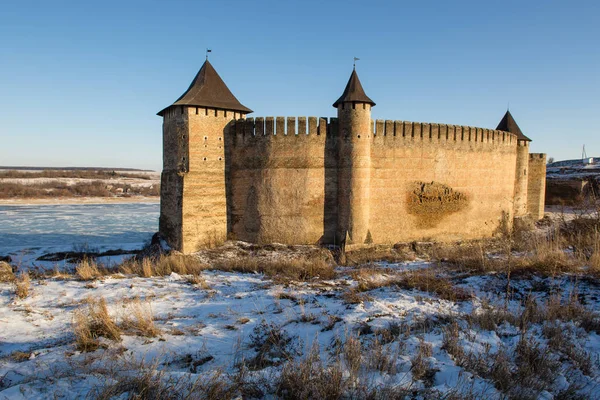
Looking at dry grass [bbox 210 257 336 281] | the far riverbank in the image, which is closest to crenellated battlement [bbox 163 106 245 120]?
dry grass [bbox 210 257 336 281]

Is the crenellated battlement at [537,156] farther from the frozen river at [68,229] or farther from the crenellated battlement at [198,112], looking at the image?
the frozen river at [68,229]

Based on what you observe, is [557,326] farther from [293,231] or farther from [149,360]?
[293,231]

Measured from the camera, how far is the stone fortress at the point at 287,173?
11.8 m

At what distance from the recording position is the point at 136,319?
11.9 ft

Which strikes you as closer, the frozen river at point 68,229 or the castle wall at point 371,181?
the castle wall at point 371,181

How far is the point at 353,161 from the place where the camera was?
12141mm

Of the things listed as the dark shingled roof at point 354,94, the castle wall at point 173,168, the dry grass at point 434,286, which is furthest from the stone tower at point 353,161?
the dry grass at point 434,286

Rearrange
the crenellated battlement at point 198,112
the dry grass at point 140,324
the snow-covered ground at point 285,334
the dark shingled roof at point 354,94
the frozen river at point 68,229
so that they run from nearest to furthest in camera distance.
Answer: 1. the snow-covered ground at point 285,334
2. the dry grass at point 140,324
3. the crenellated battlement at point 198,112
4. the dark shingled roof at point 354,94
5. the frozen river at point 68,229

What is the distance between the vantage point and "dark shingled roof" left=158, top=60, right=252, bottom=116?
38.4ft

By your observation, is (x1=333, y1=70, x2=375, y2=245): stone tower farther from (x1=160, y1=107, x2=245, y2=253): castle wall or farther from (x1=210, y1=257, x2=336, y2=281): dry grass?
(x1=210, y1=257, x2=336, y2=281): dry grass

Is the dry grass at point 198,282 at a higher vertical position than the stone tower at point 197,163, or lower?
lower

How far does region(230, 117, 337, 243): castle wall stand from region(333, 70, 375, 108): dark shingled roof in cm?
98

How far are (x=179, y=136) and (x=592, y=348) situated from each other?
1116 cm

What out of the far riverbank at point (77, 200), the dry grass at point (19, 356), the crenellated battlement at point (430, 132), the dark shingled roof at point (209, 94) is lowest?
the far riverbank at point (77, 200)
